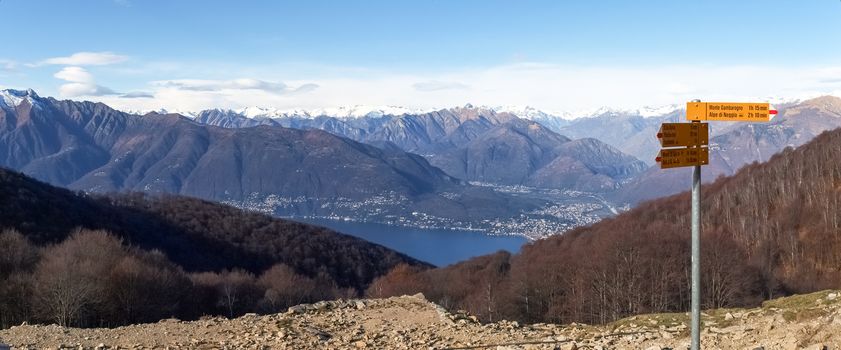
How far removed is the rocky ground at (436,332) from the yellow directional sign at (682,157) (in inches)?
168

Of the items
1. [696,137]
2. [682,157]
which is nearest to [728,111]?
[696,137]

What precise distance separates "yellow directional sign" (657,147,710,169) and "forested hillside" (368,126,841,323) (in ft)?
80.6

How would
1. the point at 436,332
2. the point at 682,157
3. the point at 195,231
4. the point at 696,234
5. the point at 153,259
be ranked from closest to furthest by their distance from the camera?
the point at 682,157 → the point at 696,234 → the point at 436,332 → the point at 153,259 → the point at 195,231

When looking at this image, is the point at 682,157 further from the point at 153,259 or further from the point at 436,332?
the point at 153,259

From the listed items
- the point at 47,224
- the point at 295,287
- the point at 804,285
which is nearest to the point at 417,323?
the point at 295,287

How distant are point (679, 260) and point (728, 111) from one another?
33133 millimetres

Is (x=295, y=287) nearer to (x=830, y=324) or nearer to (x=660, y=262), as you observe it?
(x=660, y=262)

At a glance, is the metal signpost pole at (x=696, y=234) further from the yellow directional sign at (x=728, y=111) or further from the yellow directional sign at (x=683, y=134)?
the yellow directional sign at (x=728, y=111)

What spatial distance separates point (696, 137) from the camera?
6719 mm

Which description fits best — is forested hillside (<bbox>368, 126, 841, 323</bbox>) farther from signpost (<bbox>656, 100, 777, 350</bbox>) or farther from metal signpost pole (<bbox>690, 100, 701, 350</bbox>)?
signpost (<bbox>656, 100, 777, 350</bbox>)

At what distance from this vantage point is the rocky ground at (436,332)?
10.9 meters

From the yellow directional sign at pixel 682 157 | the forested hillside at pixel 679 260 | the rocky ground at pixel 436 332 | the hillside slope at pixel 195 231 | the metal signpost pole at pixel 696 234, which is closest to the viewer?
the yellow directional sign at pixel 682 157

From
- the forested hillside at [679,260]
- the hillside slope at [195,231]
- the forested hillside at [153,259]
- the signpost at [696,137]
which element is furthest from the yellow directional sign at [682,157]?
the hillside slope at [195,231]

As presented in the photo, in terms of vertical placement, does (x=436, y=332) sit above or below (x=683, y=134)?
below
